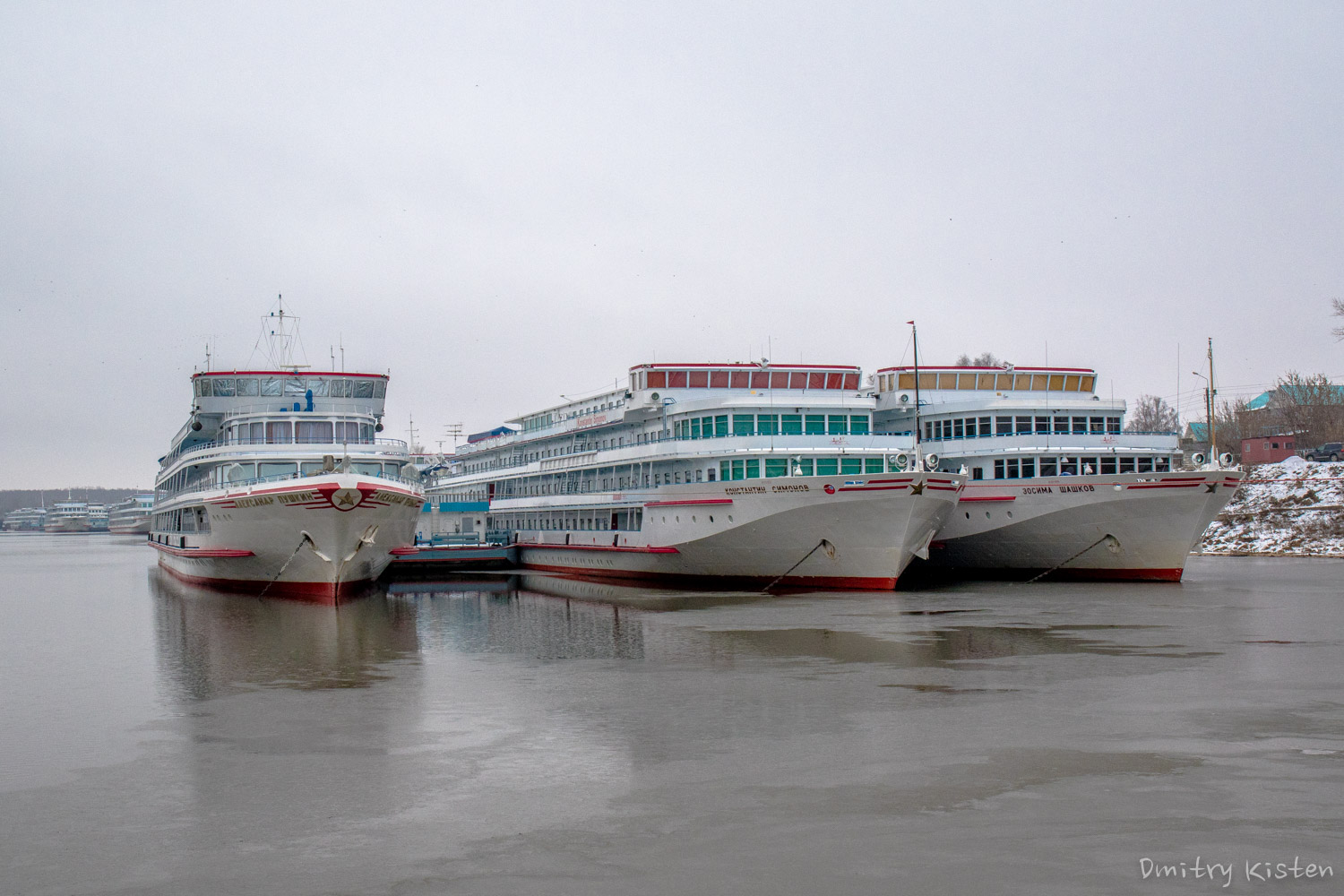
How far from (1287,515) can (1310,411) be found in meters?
38.7

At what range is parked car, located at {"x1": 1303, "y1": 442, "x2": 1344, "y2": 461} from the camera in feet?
261

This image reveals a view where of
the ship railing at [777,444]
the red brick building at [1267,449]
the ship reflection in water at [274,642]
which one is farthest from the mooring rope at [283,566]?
the red brick building at [1267,449]

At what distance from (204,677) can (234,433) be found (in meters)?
26.3

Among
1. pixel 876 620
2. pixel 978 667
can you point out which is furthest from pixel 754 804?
pixel 876 620

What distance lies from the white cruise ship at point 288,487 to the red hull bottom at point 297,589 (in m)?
0.06

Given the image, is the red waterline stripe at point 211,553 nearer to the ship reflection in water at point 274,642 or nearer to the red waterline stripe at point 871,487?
the ship reflection in water at point 274,642

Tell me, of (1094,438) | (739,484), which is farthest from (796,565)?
(1094,438)

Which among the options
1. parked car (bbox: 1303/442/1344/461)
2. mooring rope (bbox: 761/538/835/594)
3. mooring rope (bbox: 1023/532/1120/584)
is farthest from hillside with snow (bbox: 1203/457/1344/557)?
mooring rope (bbox: 761/538/835/594)

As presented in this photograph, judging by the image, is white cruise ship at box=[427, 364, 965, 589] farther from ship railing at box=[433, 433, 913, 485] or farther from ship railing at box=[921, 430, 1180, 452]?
ship railing at box=[921, 430, 1180, 452]

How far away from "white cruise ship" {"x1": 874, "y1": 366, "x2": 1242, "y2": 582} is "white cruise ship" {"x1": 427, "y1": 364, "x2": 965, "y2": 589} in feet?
11.6

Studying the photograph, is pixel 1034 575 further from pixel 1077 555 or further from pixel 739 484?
pixel 739 484

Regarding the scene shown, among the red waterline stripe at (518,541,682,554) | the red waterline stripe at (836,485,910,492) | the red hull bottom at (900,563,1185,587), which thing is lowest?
the red hull bottom at (900,563,1185,587)

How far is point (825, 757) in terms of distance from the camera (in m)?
13.7

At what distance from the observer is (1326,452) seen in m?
81.9
